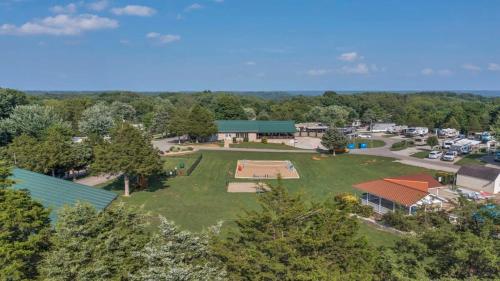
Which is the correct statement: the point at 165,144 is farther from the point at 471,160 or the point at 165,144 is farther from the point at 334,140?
the point at 471,160

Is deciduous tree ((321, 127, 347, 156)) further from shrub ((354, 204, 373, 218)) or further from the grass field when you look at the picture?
shrub ((354, 204, 373, 218))

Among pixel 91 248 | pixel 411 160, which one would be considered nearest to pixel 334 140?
pixel 411 160

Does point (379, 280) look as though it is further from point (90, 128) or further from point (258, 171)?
point (90, 128)

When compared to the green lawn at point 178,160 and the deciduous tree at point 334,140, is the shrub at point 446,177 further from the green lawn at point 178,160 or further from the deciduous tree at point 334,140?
the green lawn at point 178,160

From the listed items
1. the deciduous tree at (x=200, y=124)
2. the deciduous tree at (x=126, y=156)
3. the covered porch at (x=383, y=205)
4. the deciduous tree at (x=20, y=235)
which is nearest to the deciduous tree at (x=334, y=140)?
the deciduous tree at (x=200, y=124)

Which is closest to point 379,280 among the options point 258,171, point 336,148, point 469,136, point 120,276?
point 120,276

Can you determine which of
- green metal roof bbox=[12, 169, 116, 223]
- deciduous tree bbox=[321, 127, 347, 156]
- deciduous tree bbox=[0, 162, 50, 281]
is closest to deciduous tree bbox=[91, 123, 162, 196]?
green metal roof bbox=[12, 169, 116, 223]
